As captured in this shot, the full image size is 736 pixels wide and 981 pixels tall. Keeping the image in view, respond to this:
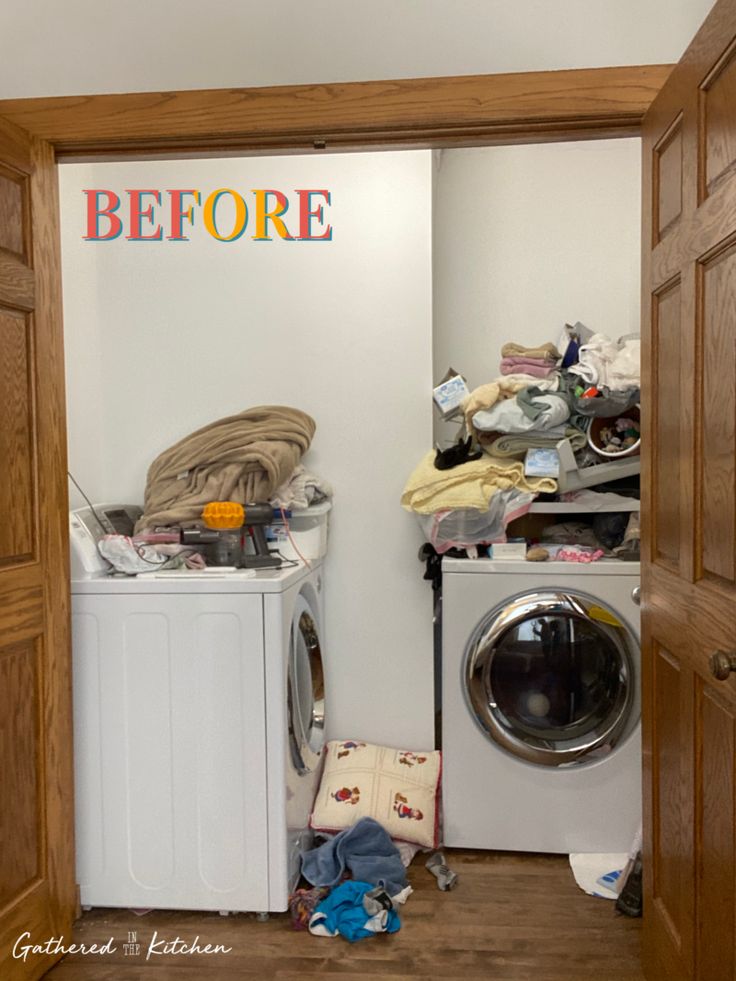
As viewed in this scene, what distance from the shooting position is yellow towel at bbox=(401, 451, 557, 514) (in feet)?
9.30

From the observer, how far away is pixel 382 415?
3.16 metres

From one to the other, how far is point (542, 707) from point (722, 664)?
148 cm

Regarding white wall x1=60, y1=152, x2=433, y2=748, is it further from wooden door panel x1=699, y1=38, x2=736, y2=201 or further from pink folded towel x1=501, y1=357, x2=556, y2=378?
wooden door panel x1=699, y1=38, x2=736, y2=201

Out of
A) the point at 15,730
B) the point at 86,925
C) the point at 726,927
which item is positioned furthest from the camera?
the point at 86,925

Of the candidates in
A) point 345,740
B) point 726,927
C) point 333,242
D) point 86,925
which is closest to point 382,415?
point 333,242

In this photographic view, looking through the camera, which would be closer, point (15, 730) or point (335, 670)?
point (15, 730)

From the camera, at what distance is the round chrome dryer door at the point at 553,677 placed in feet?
8.90

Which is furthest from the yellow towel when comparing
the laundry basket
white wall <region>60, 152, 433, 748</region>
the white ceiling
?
the white ceiling

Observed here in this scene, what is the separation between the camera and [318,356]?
3148mm

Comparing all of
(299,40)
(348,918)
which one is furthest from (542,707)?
(299,40)

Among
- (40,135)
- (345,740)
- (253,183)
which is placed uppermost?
(253,183)

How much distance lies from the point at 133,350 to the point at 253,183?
71 centimetres

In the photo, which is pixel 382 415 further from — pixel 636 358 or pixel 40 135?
pixel 40 135

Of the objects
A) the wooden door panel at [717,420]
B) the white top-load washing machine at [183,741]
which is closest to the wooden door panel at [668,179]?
the wooden door panel at [717,420]
